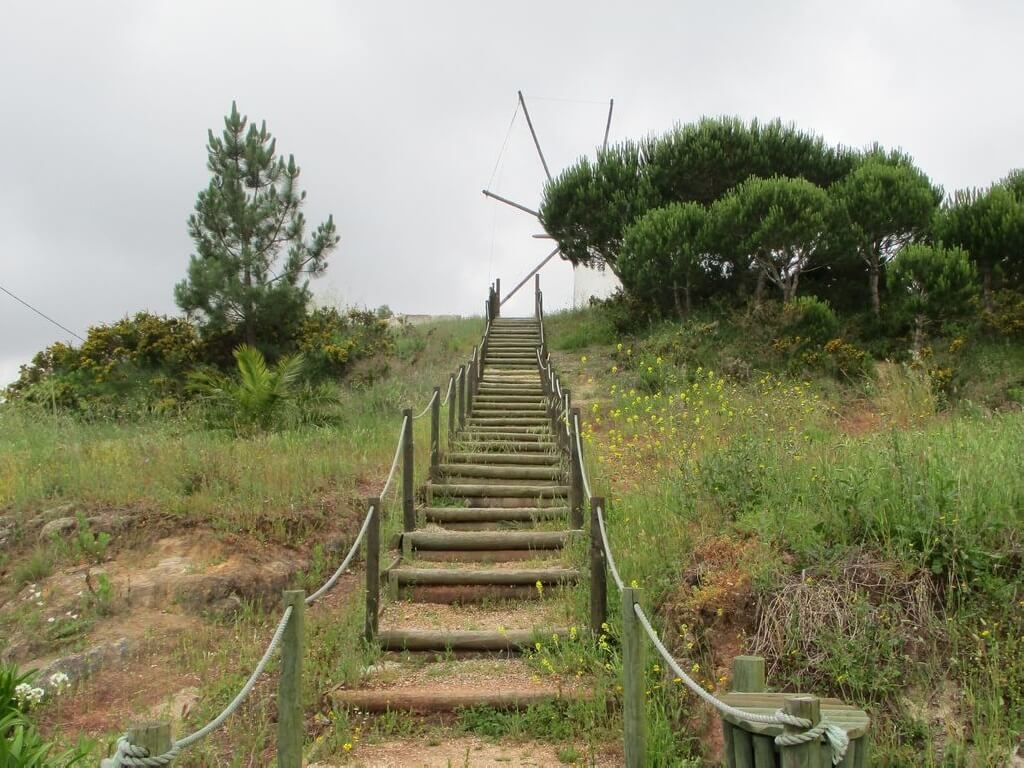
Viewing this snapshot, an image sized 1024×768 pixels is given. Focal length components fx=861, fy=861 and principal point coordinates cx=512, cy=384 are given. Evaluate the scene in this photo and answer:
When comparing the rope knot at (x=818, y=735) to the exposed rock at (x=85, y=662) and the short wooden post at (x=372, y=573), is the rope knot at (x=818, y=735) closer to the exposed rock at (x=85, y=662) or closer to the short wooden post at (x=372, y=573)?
the short wooden post at (x=372, y=573)

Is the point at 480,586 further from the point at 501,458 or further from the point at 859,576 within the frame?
the point at 501,458

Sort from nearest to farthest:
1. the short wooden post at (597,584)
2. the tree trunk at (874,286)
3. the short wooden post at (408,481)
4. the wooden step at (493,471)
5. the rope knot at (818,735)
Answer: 1. the rope knot at (818,735)
2. the short wooden post at (597,584)
3. the short wooden post at (408,481)
4. the wooden step at (493,471)
5. the tree trunk at (874,286)

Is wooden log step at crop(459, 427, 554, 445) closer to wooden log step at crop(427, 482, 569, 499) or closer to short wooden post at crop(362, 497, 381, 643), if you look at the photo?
wooden log step at crop(427, 482, 569, 499)

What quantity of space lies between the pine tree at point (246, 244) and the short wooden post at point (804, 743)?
16.3m

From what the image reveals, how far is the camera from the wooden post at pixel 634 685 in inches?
164

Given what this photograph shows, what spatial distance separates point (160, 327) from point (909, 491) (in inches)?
657

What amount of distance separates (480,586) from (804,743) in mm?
4843

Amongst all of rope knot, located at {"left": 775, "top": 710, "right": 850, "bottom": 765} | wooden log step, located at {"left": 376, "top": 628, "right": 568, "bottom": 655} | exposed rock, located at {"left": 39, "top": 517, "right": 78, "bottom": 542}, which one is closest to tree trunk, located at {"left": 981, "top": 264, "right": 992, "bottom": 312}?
wooden log step, located at {"left": 376, "top": 628, "right": 568, "bottom": 655}

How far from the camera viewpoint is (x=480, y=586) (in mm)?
7277

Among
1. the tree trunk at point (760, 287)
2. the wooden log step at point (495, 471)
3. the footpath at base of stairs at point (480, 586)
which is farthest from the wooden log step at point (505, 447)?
the tree trunk at point (760, 287)

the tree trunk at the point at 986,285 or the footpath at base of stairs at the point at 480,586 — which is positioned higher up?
the tree trunk at the point at 986,285

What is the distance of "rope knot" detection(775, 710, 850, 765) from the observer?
2.60 m

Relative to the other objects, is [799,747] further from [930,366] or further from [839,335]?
[839,335]

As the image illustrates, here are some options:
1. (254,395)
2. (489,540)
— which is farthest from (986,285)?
(254,395)
